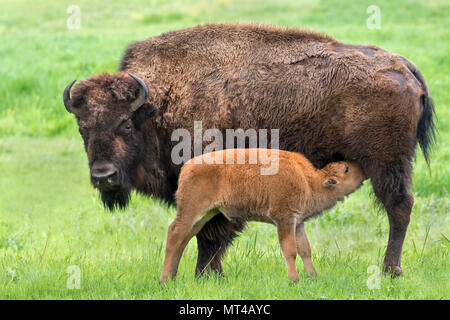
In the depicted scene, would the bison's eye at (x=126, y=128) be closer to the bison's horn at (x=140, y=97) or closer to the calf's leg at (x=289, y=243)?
the bison's horn at (x=140, y=97)

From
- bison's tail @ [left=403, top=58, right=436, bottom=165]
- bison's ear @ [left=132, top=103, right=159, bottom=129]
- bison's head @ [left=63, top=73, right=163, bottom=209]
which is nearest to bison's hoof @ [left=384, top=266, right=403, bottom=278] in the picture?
bison's tail @ [left=403, top=58, right=436, bottom=165]

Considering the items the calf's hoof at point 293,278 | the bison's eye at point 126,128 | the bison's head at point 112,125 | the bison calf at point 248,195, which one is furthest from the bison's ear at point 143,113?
the calf's hoof at point 293,278

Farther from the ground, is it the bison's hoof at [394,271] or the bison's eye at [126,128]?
the bison's eye at [126,128]

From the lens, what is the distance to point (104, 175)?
6.45 meters

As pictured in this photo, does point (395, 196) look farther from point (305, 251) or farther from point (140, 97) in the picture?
point (140, 97)

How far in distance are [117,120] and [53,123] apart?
8.90m

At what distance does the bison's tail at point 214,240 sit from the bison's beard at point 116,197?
0.84 m

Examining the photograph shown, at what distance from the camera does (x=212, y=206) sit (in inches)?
238

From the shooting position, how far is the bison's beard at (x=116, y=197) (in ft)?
22.5

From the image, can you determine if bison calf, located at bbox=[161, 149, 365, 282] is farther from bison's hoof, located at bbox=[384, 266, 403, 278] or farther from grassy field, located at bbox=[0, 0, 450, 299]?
bison's hoof, located at bbox=[384, 266, 403, 278]

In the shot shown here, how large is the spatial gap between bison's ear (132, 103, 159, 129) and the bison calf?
99 centimetres

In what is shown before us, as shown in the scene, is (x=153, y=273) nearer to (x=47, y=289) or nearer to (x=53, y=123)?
(x=47, y=289)

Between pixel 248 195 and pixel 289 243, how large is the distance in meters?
0.54

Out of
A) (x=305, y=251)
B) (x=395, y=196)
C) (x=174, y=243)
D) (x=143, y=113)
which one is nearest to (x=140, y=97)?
(x=143, y=113)
